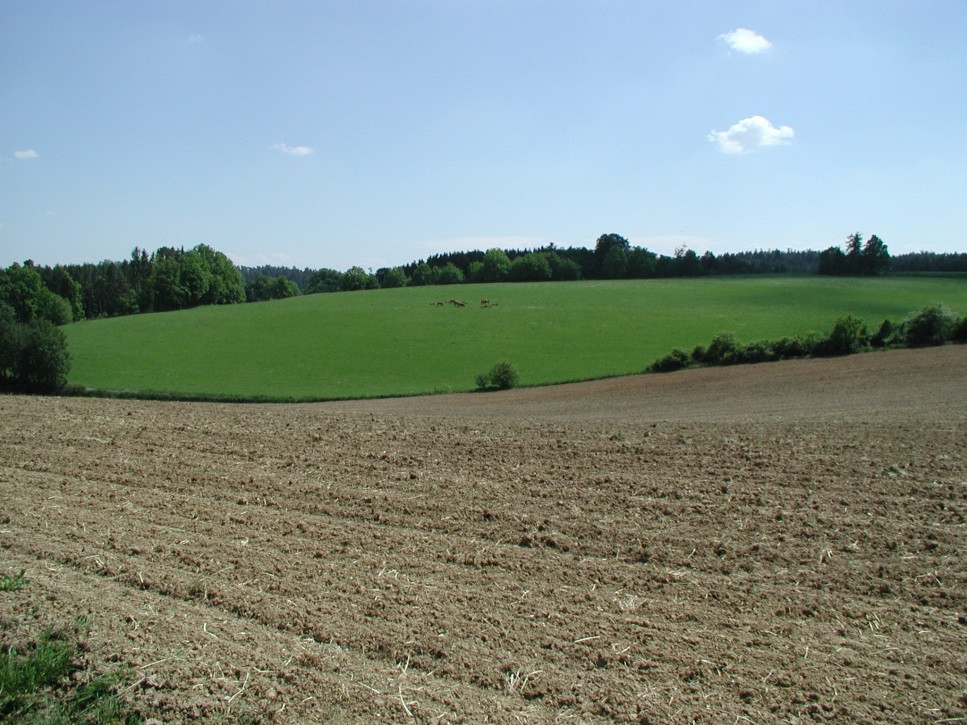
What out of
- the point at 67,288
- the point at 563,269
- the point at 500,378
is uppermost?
the point at 563,269

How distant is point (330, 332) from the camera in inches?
2274

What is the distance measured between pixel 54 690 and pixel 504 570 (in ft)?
11.9

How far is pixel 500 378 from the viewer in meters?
38.9

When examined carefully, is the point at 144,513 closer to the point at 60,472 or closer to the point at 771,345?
the point at 60,472

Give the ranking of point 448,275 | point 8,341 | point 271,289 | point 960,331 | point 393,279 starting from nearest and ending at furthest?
point 8,341
point 960,331
point 448,275
point 393,279
point 271,289

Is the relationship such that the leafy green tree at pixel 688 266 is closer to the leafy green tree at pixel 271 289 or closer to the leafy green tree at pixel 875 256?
the leafy green tree at pixel 875 256

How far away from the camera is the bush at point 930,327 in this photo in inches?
1485

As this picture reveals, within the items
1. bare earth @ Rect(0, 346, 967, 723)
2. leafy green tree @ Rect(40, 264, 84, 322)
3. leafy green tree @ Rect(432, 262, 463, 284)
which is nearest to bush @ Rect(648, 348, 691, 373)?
bare earth @ Rect(0, 346, 967, 723)

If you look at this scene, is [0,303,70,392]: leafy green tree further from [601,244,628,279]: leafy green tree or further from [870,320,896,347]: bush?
[601,244,628,279]: leafy green tree

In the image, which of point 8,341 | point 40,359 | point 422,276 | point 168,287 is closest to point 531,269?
point 422,276

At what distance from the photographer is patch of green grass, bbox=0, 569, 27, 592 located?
18.8 ft

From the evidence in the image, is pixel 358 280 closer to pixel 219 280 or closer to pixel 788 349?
pixel 219 280

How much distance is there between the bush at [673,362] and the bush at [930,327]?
1187 centimetres

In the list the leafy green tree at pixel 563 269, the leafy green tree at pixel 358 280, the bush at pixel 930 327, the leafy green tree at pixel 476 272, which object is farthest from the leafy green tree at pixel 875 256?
the leafy green tree at pixel 358 280
